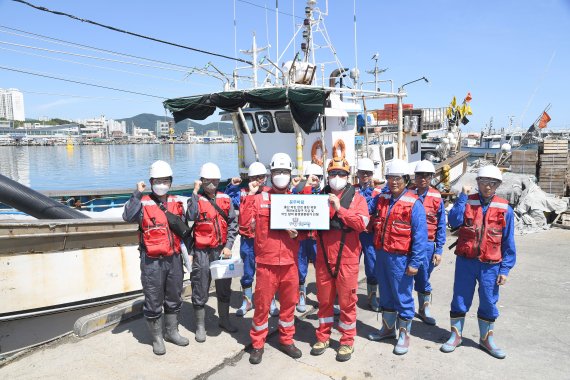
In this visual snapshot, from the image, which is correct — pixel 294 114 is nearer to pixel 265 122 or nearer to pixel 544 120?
pixel 265 122

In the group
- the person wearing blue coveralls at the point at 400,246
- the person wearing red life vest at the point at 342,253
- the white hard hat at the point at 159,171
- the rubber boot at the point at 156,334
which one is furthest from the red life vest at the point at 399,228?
the rubber boot at the point at 156,334

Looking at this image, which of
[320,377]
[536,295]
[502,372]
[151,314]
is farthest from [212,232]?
[536,295]

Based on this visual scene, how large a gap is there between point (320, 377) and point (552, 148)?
11574 millimetres

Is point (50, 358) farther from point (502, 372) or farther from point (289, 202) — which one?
point (502, 372)

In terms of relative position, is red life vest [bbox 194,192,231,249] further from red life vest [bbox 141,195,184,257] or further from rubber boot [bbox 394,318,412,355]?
rubber boot [bbox 394,318,412,355]

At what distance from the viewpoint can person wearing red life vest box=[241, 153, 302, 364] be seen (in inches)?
131

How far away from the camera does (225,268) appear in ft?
12.4

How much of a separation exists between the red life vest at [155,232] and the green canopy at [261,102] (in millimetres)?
4095

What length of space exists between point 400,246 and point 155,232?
2.18m

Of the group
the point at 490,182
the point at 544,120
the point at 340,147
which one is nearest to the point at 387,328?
the point at 490,182

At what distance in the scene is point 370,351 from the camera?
3.53m

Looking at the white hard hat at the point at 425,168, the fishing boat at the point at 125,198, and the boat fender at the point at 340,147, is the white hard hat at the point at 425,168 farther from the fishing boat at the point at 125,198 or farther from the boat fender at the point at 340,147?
the boat fender at the point at 340,147

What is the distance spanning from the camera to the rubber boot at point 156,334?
3.49 m

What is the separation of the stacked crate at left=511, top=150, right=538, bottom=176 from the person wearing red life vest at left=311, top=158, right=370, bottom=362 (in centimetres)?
1104
